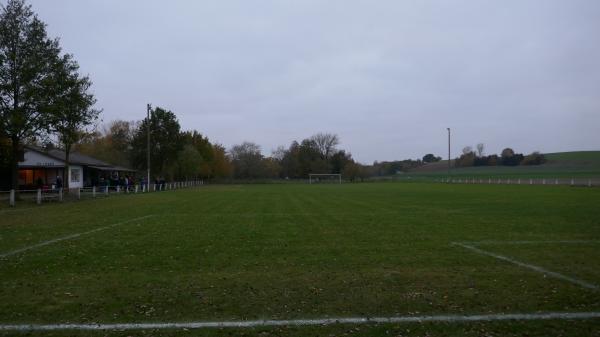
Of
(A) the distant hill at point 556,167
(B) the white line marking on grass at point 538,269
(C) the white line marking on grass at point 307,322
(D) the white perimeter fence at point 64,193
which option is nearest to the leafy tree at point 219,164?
(D) the white perimeter fence at point 64,193

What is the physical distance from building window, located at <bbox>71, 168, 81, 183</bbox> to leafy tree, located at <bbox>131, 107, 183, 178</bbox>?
1865 cm

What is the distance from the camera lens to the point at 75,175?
4384cm

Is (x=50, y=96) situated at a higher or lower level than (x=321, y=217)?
higher

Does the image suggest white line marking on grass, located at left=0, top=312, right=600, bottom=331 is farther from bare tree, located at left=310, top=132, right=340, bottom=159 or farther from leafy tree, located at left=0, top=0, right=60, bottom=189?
bare tree, located at left=310, top=132, right=340, bottom=159

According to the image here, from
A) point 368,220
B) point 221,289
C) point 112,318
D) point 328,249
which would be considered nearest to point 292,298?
point 221,289

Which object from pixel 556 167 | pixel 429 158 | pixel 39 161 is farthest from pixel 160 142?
pixel 429 158

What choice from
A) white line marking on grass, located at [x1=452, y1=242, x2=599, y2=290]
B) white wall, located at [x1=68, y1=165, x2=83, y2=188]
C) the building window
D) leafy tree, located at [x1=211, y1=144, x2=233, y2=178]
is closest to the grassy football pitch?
white line marking on grass, located at [x1=452, y1=242, x2=599, y2=290]

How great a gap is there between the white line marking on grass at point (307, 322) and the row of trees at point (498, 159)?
114 metres

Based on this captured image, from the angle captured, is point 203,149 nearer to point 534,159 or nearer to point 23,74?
point 23,74

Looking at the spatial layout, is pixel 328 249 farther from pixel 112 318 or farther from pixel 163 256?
pixel 112 318

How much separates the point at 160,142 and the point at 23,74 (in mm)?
38607

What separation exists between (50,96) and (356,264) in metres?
24.4

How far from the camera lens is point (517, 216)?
17469 mm

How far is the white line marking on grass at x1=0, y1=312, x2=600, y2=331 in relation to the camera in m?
5.11
